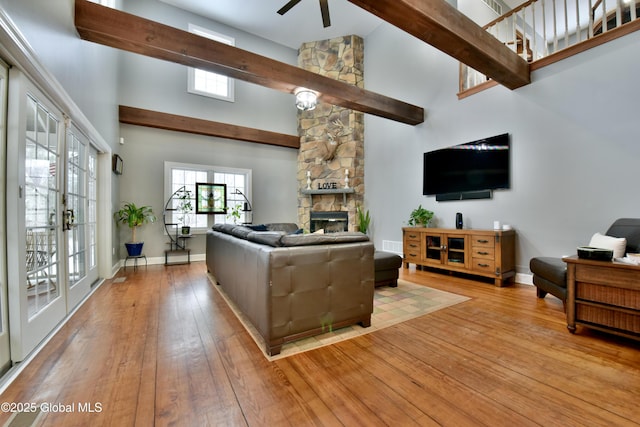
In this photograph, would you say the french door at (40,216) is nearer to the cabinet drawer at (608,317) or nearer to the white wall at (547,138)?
the cabinet drawer at (608,317)

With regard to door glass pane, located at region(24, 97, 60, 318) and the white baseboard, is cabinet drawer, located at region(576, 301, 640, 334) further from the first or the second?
door glass pane, located at region(24, 97, 60, 318)

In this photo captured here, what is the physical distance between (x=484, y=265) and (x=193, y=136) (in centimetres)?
584

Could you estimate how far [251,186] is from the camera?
245 inches

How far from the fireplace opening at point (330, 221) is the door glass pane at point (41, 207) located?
15.0 feet

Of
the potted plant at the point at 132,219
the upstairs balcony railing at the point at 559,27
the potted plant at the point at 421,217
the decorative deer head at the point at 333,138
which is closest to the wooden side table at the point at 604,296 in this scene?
the potted plant at the point at 421,217

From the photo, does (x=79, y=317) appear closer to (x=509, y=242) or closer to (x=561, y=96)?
(x=509, y=242)

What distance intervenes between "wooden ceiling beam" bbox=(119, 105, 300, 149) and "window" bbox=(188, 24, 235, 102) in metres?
0.81

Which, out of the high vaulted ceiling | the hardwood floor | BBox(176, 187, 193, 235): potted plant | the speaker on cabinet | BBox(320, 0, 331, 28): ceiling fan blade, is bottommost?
the hardwood floor

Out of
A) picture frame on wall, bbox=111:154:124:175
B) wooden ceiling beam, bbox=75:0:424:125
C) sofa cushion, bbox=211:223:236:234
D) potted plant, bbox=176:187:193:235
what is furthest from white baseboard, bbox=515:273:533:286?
picture frame on wall, bbox=111:154:124:175

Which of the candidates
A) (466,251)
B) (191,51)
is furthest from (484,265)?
(191,51)

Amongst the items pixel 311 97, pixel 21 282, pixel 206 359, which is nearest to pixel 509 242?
pixel 311 97

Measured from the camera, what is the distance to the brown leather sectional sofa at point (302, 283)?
5.88ft

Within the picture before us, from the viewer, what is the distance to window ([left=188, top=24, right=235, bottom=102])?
5670mm

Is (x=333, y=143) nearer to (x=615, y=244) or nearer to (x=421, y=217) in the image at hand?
(x=421, y=217)
